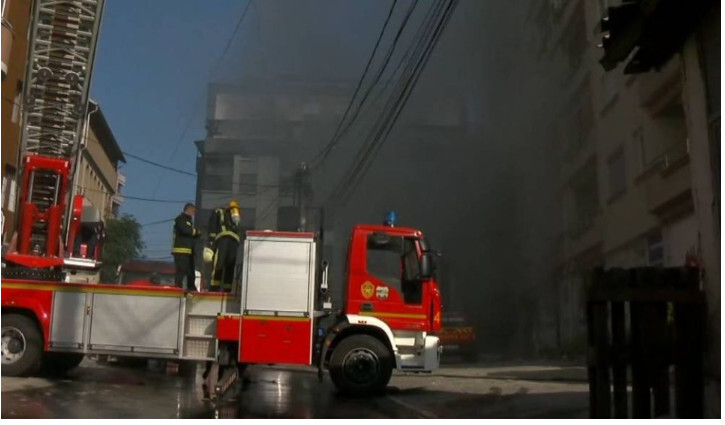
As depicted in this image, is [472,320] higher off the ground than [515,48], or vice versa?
[515,48]

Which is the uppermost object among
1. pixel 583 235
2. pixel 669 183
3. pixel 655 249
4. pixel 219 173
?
pixel 219 173

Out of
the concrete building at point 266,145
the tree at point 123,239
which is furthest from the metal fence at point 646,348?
the tree at point 123,239

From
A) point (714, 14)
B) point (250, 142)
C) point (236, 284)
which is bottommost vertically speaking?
point (236, 284)

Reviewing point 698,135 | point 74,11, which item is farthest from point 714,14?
point 74,11

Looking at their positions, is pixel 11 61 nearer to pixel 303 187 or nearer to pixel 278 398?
pixel 303 187

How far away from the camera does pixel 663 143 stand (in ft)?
49.0

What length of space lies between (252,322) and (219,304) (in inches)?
19.5

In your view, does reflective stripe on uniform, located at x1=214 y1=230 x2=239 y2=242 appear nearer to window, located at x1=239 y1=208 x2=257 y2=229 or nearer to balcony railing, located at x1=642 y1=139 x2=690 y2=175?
balcony railing, located at x1=642 y1=139 x2=690 y2=175

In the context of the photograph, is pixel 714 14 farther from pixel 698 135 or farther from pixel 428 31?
pixel 428 31

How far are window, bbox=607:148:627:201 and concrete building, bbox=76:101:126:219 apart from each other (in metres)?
20.0

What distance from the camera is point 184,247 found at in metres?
9.72

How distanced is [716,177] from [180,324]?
6103 millimetres

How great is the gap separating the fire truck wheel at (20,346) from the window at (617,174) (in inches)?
499

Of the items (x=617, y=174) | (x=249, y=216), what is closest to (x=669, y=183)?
(x=617, y=174)
